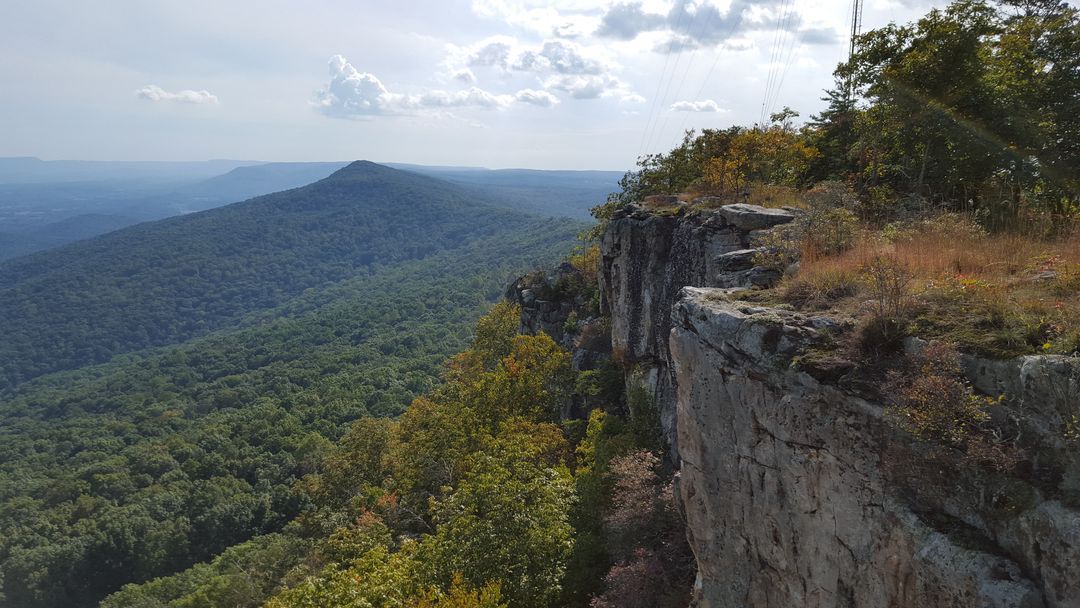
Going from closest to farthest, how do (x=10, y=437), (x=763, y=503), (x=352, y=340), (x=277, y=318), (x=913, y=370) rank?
(x=913, y=370) → (x=763, y=503) → (x=10, y=437) → (x=352, y=340) → (x=277, y=318)

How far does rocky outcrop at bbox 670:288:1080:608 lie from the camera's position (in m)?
5.71

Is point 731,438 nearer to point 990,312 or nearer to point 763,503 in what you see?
point 763,503

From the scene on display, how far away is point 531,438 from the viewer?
75.7 ft

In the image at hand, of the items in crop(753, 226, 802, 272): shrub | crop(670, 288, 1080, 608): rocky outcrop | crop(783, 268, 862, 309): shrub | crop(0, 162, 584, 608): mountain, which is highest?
crop(753, 226, 802, 272): shrub

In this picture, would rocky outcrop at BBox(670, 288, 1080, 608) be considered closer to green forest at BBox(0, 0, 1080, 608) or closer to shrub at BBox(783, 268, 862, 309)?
shrub at BBox(783, 268, 862, 309)

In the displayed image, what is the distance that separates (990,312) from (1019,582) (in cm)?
304

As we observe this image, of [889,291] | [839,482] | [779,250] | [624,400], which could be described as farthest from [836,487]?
[624,400]

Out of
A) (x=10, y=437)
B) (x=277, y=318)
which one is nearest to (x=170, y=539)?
(x=10, y=437)

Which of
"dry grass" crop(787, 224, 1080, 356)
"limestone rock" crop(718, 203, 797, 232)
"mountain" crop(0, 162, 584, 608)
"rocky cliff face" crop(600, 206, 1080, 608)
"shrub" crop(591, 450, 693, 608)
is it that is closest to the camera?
"rocky cliff face" crop(600, 206, 1080, 608)

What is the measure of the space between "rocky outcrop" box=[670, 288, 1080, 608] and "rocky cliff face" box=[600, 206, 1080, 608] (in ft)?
0.06

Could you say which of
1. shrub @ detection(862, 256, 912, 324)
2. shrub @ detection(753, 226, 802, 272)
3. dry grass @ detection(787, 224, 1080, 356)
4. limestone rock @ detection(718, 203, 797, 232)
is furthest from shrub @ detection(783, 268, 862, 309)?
limestone rock @ detection(718, 203, 797, 232)

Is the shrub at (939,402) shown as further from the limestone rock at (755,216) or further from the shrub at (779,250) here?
the limestone rock at (755,216)

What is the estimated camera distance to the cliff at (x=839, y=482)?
18.5ft

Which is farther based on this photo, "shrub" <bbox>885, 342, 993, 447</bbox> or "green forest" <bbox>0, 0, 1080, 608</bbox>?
"green forest" <bbox>0, 0, 1080, 608</bbox>
